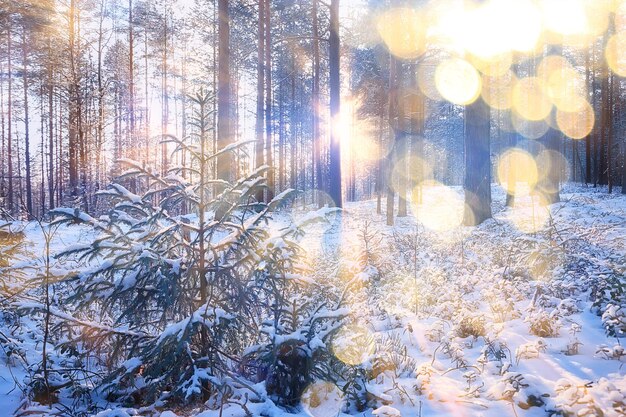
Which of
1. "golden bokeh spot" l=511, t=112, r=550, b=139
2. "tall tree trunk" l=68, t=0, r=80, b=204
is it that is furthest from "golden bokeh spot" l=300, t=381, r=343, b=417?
"golden bokeh spot" l=511, t=112, r=550, b=139

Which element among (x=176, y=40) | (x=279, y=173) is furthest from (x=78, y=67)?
(x=279, y=173)

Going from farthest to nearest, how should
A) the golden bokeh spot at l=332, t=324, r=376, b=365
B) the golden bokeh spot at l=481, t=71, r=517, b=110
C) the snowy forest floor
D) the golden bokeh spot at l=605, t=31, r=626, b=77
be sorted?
1. the golden bokeh spot at l=481, t=71, r=517, b=110
2. the golden bokeh spot at l=605, t=31, r=626, b=77
3. the golden bokeh spot at l=332, t=324, r=376, b=365
4. the snowy forest floor

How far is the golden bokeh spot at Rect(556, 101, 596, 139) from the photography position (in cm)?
2983

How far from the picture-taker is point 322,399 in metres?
3.11

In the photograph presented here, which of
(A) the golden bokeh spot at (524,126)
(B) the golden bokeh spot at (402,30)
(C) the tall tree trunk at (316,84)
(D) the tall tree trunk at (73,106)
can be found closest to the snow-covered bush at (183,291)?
(C) the tall tree trunk at (316,84)

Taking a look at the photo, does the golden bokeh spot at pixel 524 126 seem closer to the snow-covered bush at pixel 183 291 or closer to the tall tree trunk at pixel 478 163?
the tall tree trunk at pixel 478 163

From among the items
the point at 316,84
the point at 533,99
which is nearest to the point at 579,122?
the point at 533,99

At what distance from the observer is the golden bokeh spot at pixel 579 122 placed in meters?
29.8

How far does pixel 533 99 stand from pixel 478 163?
1385 cm

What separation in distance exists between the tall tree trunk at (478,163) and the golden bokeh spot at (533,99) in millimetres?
9317

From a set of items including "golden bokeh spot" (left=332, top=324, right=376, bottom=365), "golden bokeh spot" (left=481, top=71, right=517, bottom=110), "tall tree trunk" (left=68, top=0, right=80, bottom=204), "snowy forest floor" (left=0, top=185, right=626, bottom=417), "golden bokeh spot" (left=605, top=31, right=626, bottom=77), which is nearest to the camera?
"snowy forest floor" (left=0, top=185, right=626, bottom=417)

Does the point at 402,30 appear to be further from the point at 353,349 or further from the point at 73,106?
the point at 353,349

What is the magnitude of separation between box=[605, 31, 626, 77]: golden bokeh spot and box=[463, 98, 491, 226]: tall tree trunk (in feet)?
54.7

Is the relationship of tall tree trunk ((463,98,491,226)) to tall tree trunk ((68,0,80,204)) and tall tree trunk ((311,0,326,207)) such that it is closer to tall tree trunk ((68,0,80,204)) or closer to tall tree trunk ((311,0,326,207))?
tall tree trunk ((311,0,326,207))
